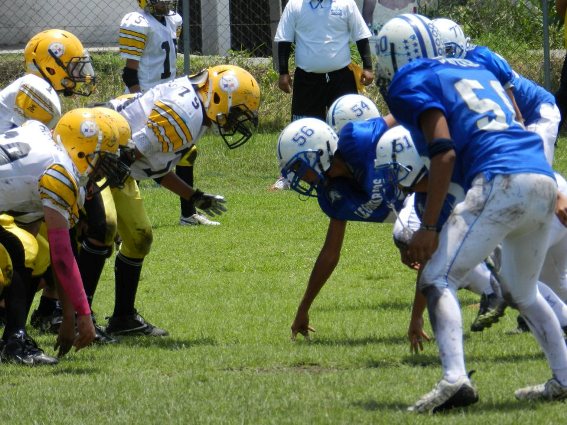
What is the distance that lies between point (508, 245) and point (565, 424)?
0.78 meters

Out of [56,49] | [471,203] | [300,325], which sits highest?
[471,203]

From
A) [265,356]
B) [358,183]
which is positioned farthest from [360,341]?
[358,183]

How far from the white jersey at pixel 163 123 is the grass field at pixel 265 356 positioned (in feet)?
3.28

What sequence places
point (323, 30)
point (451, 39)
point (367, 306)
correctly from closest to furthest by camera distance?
point (451, 39)
point (367, 306)
point (323, 30)

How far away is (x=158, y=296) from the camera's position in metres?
8.38

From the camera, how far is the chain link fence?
15.6m

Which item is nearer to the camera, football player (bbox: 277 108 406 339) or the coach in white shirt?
football player (bbox: 277 108 406 339)

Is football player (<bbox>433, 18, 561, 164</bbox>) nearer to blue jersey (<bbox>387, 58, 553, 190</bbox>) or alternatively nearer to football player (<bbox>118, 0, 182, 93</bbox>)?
blue jersey (<bbox>387, 58, 553, 190</bbox>)

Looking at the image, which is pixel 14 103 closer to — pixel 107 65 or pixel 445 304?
pixel 445 304

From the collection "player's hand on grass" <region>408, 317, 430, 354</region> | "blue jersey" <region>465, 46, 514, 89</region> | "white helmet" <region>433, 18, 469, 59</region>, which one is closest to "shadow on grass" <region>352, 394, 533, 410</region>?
"player's hand on grass" <region>408, 317, 430, 354</region>

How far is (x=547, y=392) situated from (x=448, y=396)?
0.51m

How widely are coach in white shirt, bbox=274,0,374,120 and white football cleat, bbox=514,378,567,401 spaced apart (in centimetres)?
699

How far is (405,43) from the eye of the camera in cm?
545

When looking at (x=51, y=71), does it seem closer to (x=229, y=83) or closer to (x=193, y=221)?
(x=229, y=83)
